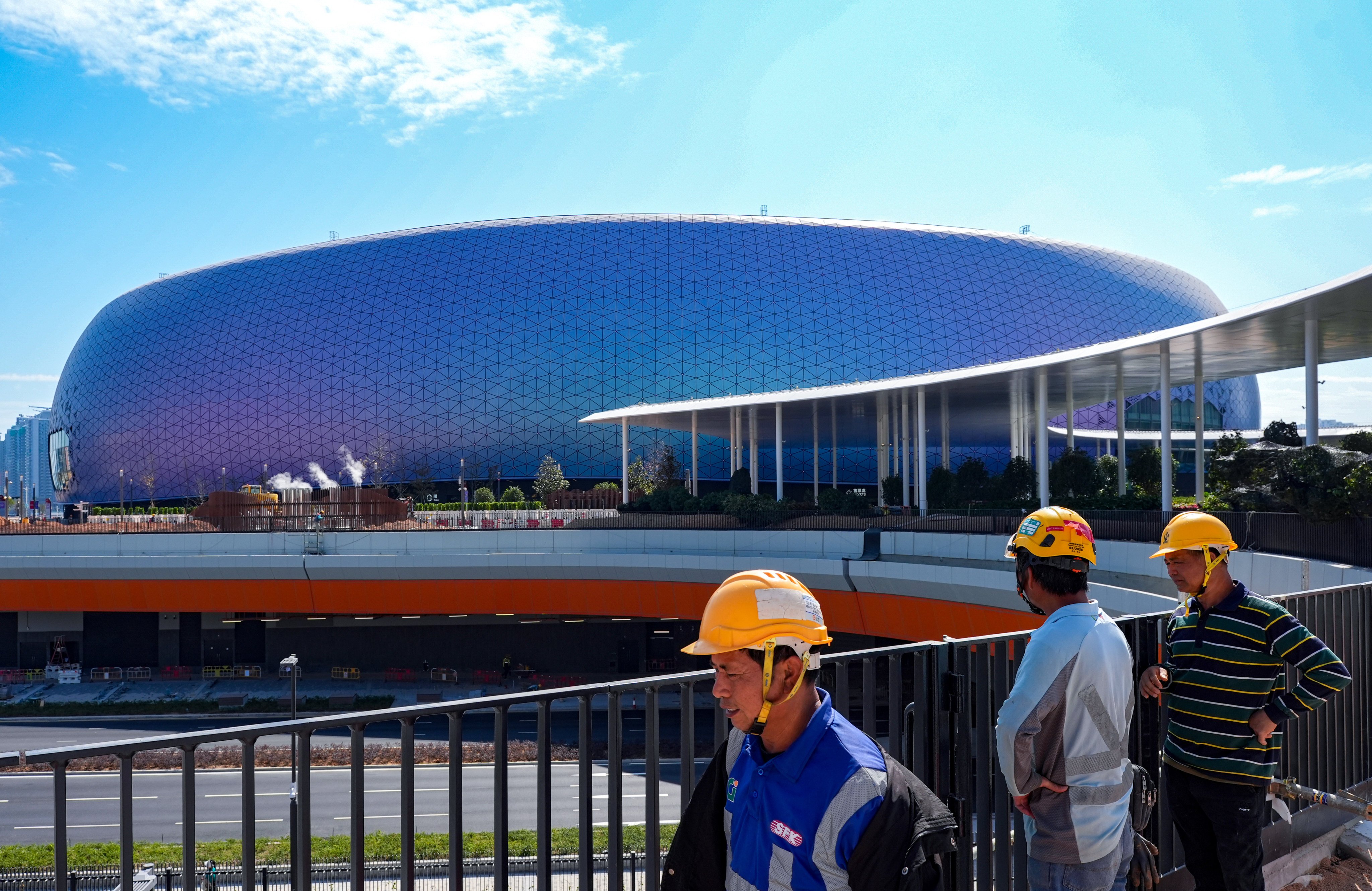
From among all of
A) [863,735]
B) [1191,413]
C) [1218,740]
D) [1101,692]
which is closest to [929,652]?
[1101,692]

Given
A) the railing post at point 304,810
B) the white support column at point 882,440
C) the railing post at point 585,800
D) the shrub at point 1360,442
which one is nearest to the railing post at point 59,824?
the railing post at point 304,810

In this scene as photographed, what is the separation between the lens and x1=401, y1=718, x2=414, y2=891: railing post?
10.1 ft

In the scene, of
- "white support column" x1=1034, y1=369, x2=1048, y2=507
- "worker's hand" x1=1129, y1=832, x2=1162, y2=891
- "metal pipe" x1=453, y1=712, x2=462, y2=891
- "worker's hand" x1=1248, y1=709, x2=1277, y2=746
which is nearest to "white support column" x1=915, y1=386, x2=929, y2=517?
"white support column" x1=1034, y1=369, x2=1048, y2=507

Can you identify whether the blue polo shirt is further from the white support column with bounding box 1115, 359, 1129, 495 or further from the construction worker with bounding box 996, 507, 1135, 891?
the white support column with bounding box 1115, 359, 1129, 495

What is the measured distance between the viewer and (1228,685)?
4.21 metres

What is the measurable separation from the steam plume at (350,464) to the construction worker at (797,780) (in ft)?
260

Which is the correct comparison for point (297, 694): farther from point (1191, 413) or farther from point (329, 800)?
point (1191, 413)

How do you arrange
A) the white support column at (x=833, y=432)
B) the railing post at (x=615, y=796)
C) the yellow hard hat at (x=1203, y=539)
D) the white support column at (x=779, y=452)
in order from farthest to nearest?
the white support column at (x=833, y=432), the white support column at (x=779, y=452), the yellow hard hat at (x=1203, y=539), the railing post at (x=615, y=796)

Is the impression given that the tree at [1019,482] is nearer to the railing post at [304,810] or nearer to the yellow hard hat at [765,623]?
the railing post at [304,810]

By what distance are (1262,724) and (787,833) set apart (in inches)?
109

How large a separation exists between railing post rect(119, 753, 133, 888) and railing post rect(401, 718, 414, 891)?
2.43 ft

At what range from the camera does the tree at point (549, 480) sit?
2527 inches

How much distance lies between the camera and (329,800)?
58.3 ft

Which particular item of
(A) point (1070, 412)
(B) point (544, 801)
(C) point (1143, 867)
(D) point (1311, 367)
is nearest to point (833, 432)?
(A) point (1070, 412)
